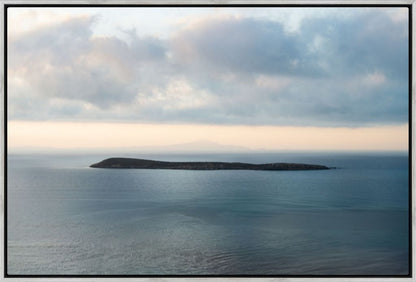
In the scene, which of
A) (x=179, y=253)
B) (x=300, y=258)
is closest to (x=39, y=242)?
(x=179, y=253)

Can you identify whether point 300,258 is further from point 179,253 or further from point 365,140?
point 365,140

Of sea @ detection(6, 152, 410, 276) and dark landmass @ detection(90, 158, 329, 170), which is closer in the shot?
sea @ detection(6, 152, 410, 276)

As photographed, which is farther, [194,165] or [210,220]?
[194,165]

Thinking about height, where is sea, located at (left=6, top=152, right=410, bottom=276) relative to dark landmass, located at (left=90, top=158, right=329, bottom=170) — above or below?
below

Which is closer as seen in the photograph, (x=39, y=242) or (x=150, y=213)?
(x=39, y=242)
